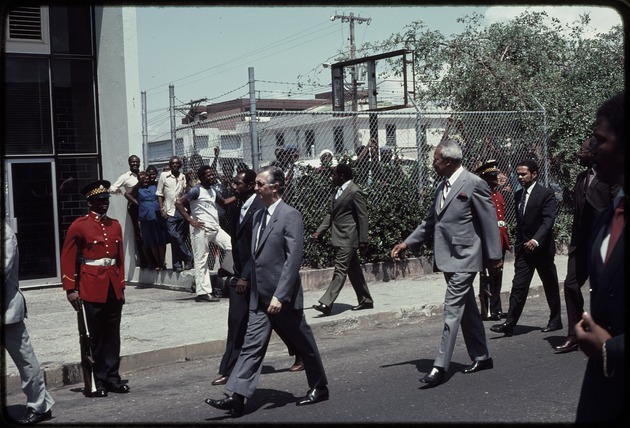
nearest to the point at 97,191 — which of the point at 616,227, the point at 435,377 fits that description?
the point at 435,377

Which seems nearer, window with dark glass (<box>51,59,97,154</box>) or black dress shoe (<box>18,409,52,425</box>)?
black dress shoe (<box>18,409,52,425</box>)

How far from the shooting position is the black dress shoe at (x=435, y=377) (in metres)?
6.82

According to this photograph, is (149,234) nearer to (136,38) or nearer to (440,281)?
(136,38)

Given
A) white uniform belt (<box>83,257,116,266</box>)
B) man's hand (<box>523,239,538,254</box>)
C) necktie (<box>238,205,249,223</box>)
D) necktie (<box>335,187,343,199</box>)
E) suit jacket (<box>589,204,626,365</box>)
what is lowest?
man's hand (<box>523,239,538,254</box>)

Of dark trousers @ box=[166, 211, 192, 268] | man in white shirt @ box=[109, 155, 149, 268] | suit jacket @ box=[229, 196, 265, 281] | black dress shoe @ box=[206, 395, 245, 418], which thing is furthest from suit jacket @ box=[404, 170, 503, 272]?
man in white shirt @ box=[109, 155, 149, 268]

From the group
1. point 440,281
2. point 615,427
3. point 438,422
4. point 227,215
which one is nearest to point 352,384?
point 438,422

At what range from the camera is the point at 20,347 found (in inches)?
252

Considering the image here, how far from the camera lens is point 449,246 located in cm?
721

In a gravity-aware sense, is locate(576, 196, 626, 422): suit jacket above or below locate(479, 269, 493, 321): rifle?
above

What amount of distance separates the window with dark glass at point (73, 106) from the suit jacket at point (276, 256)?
9226 millimetres

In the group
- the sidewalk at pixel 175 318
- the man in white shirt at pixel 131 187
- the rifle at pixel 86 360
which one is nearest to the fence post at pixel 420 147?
the sidewalk at pixel 175 318

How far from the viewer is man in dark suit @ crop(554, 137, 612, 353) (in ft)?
24.8

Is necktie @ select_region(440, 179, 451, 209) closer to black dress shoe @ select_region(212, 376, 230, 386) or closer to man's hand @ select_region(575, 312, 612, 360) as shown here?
black dress shoe @ select_region(212, 376, 230, 386)

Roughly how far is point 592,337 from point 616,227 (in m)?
0.44
